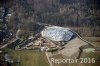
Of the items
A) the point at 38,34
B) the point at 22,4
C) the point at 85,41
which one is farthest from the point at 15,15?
the point at 85,41

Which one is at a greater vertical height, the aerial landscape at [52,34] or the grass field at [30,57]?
the aerial landscape at [52,34]

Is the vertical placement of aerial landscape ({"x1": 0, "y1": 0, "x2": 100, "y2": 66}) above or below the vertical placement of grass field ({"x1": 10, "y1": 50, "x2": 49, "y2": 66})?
above

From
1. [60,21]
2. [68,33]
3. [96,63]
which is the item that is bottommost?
[96,63]

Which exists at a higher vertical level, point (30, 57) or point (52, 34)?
point (52, 34)

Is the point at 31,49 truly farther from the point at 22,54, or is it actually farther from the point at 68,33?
the point at 68,33
